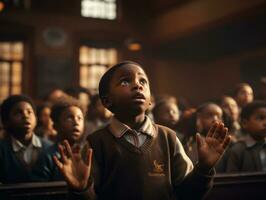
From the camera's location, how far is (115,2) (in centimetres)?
1274

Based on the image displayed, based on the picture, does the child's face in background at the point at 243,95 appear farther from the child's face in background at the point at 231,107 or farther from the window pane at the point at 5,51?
the window pane at the point at 5,51

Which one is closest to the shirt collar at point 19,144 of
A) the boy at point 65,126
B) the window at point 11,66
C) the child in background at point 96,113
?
the boy at point 65,126

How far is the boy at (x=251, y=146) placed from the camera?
3151 mm

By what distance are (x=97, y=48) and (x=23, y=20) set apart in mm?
2229

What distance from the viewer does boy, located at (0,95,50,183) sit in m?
3.01

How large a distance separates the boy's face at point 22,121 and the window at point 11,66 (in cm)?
867

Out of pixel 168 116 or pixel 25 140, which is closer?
pixel 25 140

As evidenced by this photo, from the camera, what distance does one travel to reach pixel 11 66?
462 inches

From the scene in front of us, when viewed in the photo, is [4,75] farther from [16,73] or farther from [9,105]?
[9,105]

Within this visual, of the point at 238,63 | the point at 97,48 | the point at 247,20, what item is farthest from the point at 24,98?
the point at 238,63

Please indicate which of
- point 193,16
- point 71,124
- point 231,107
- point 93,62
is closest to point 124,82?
point 71,124

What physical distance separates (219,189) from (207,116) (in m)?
1.59

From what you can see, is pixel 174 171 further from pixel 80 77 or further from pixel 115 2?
pixel 115 2

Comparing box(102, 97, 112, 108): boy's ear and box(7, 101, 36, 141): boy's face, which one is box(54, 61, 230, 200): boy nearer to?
box(102, 97, 112, 108): boy's ear
